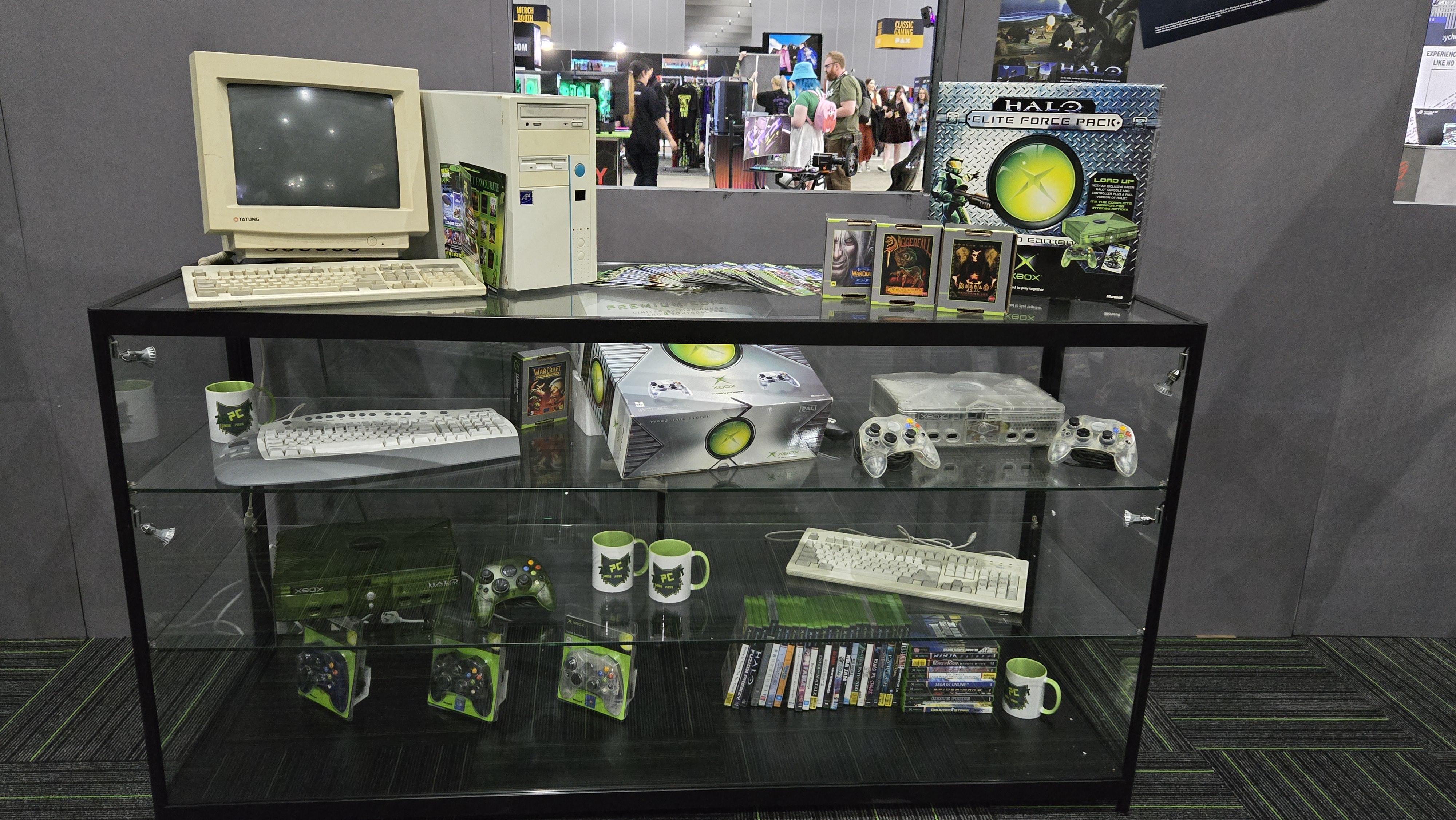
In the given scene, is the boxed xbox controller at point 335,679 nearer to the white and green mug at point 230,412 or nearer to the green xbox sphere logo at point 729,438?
the white and green mug at point 230,412

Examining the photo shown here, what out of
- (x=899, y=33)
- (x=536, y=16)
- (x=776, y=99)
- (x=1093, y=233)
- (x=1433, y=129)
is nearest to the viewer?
(x=1093, y=233)

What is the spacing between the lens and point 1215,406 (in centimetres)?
265

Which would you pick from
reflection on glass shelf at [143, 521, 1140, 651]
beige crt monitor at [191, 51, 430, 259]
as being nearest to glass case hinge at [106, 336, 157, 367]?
beige crt monitor at [191, 51, 430, 259]

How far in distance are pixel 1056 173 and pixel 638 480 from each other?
105 centimetres

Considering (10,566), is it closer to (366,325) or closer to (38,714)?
(38,714)

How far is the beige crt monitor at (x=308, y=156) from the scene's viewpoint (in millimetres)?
1687

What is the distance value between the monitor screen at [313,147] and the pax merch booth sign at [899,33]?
1.43m

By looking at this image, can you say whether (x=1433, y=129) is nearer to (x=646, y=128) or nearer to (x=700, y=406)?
(x=700, y=406)

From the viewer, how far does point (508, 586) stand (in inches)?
78.0

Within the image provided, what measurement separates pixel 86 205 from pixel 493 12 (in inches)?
44.1

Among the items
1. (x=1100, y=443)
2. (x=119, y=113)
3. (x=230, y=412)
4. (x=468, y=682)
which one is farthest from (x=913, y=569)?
(x=119, y=113)

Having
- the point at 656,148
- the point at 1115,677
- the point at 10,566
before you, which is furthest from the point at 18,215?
the point at 1115,677

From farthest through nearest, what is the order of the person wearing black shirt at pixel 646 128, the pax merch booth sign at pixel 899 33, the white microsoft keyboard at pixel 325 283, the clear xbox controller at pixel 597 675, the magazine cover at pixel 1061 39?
the person wearing black shirt at pixel 646 128 → the pax merch booth sign at pixel 899 33 → the magazine cover at pixel 1061 39 → the clear xbox controller at pixel 597 675 → the white microsoft keyboard at pixel 325 283

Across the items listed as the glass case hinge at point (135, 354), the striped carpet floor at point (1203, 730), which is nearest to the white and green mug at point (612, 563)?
the striped carpet floor at point (1203, 730)
